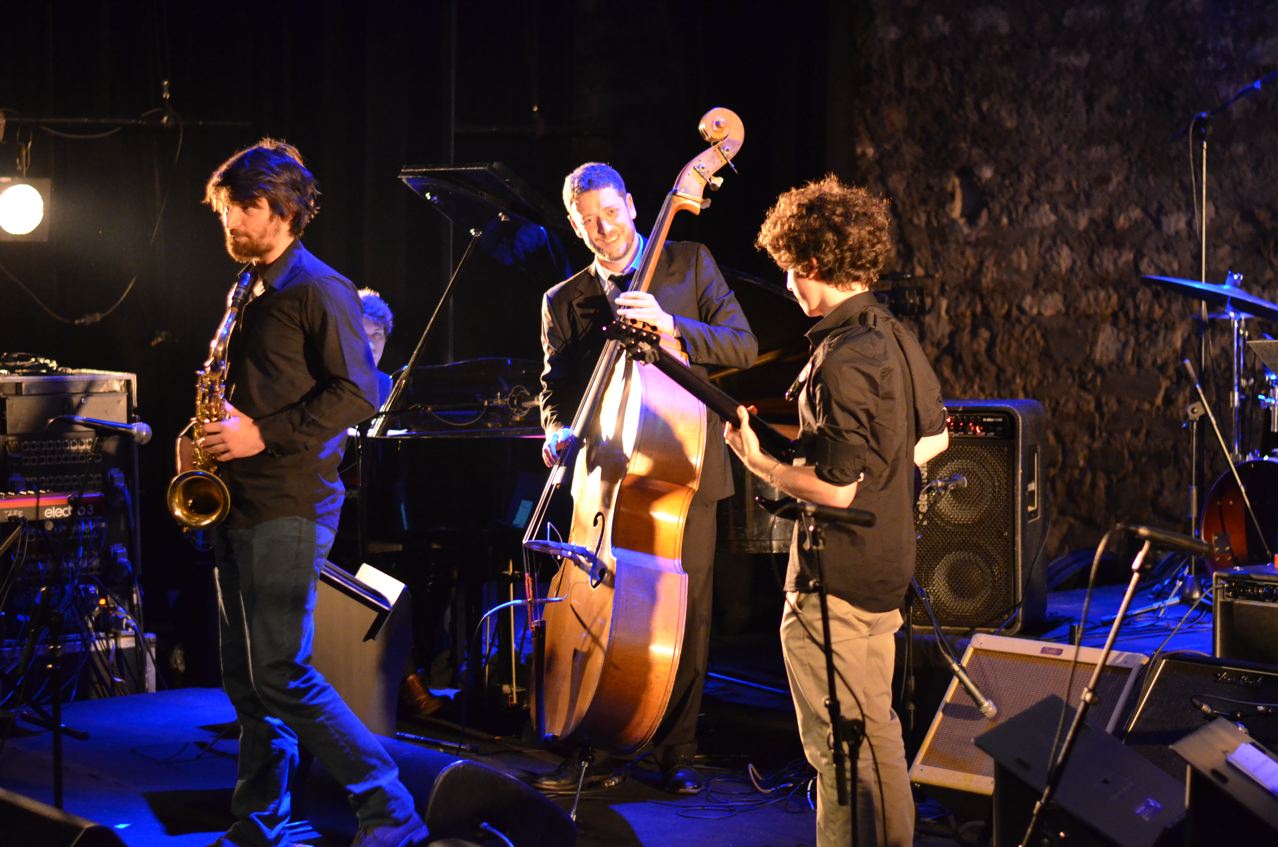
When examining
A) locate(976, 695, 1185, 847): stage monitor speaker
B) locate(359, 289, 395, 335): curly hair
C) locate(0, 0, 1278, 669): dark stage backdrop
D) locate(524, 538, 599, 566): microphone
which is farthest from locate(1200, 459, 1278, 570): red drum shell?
locate(359, 289, 395, 335): curly hair

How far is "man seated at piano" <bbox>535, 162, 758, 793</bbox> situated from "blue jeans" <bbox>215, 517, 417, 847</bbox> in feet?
3.15

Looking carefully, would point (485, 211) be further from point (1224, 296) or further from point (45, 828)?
point (45, 828)

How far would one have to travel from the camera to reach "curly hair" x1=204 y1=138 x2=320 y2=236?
133 inches

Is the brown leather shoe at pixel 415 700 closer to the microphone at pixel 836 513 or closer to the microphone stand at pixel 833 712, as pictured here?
the microphone stand at pixel 833 712

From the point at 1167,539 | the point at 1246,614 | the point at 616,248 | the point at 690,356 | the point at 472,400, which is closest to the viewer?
the point at 1167,539

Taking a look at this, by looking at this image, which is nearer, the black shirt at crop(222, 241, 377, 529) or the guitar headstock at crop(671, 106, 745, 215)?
the black shirt at crop(222, 241, 377, 529)

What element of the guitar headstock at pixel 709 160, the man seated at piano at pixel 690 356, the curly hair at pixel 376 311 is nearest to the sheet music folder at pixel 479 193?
the curly hair at pixel 376 311

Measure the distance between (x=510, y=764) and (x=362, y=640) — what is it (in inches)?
31.5

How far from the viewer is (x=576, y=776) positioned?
4.37 metres

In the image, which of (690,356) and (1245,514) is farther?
(1245,514)

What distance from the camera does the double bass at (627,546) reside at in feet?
12.4

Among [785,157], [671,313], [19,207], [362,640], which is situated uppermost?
[785,157]

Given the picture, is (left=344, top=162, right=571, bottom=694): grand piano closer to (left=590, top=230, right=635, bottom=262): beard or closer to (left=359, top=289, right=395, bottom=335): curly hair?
(left=359, top=289, right=395, bottom=335): curly hair

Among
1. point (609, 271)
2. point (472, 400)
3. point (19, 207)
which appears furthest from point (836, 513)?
point (19, 207)
